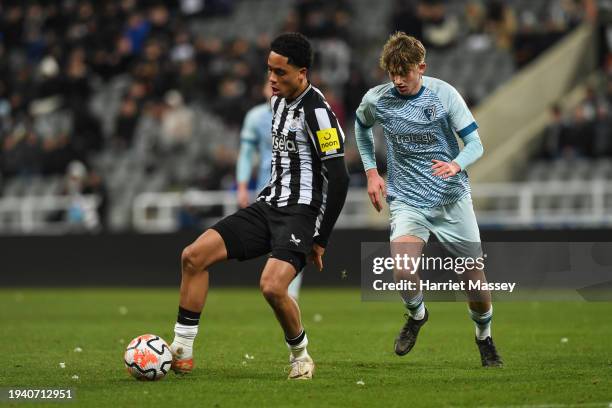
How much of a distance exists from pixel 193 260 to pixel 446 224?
2156 mm

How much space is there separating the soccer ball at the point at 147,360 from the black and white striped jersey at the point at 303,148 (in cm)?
135

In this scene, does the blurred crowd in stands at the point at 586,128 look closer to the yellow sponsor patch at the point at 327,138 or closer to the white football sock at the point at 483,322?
the white football sock at the point at 483,322

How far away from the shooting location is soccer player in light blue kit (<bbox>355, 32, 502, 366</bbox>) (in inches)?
355

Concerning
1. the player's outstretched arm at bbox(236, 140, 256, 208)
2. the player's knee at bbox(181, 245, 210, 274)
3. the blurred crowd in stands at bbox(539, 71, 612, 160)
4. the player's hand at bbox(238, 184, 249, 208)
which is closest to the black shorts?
the player's knee at bbox(181, 245, 210, 274)

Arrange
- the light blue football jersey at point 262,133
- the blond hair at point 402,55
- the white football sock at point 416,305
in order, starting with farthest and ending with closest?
1. the light blue football jersey at point 262,133
2. the white football sock at point 416,305
3. the blond hair at point 402,55

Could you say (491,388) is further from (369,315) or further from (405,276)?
(369,315)

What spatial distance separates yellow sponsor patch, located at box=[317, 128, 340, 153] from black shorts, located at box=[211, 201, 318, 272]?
467mm

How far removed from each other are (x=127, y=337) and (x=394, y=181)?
4043mm

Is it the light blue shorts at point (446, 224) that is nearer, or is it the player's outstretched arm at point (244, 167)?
the light blue shorts at point (446, 224)

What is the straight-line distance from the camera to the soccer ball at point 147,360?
8273 millimetres

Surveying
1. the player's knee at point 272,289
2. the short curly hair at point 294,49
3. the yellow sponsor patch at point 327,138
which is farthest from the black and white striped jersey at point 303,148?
the player's knee at point 272,289

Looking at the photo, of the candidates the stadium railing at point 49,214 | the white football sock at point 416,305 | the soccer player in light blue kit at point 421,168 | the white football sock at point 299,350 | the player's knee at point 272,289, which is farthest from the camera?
the stadium railing at point 49,214

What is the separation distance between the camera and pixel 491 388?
7.88m

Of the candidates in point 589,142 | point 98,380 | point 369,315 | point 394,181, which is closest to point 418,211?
point 394,181
